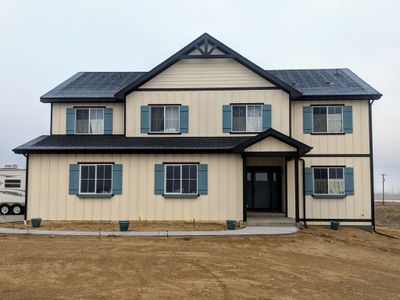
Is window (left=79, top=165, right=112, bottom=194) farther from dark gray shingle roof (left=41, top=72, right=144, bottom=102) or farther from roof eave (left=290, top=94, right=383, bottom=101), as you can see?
roof eave (left=290, top=94, right=383, bottom=101)

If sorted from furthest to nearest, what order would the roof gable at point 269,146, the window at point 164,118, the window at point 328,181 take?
the window at point 164,118, the window at point 328,181, the roof gable at point 269,146

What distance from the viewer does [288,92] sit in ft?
57.7

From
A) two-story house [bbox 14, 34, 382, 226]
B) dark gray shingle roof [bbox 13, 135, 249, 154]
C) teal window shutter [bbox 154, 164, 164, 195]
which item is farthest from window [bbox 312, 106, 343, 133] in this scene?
teal window shutter [bbox 154, 164, 164, 195]

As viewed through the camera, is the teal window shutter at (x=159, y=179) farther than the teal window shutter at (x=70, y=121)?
No

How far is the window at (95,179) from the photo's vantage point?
55.9 feet

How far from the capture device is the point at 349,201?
1741cm

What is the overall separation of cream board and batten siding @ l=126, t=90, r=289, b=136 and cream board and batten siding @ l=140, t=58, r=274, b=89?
378mm

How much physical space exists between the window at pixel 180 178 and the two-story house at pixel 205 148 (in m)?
0.04

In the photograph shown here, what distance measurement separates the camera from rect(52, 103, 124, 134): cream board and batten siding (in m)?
18.6

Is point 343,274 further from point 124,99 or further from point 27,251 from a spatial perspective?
point 124,99

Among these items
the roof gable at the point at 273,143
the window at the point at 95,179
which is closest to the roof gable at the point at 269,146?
the roof gable at the point at 273,143

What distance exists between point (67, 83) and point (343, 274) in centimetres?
1652

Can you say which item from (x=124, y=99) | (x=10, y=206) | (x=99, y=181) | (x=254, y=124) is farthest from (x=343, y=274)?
(x=10, y=206)

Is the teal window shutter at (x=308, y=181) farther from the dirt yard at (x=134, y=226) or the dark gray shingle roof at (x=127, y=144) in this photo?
the dirt yard at (x=134, y=226)
